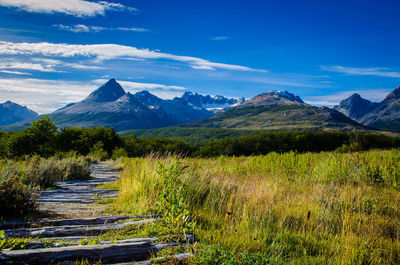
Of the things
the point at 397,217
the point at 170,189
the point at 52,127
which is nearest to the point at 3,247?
the point at 170,189

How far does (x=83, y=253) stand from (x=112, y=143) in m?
52.2

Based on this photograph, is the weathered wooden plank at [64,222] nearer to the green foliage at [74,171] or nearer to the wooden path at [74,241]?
the wooden path at [74,241]

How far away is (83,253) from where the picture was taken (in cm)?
349

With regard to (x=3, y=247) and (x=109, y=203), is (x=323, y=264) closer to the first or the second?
(x=3, y=247)

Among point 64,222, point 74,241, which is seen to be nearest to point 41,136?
point 64,222

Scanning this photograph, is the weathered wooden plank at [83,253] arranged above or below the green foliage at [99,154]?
above

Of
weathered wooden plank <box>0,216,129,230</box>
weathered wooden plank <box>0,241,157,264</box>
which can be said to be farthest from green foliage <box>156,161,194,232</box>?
weathered wooden plank <box>0,216,129,230</box>

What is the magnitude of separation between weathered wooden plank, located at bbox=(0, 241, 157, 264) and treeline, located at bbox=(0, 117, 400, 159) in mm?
5834

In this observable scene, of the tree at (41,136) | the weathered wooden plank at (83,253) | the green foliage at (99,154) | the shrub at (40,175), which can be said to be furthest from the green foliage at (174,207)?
the tree at (41,136)

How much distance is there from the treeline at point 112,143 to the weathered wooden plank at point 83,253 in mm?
5834

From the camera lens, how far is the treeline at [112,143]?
1350 inches

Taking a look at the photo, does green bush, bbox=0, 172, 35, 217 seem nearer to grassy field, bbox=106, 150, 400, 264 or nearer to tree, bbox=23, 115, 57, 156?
grassy field, bbox=106, 150, 400, 264

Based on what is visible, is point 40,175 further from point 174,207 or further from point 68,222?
point 174,207

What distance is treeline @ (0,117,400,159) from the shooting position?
112ft
